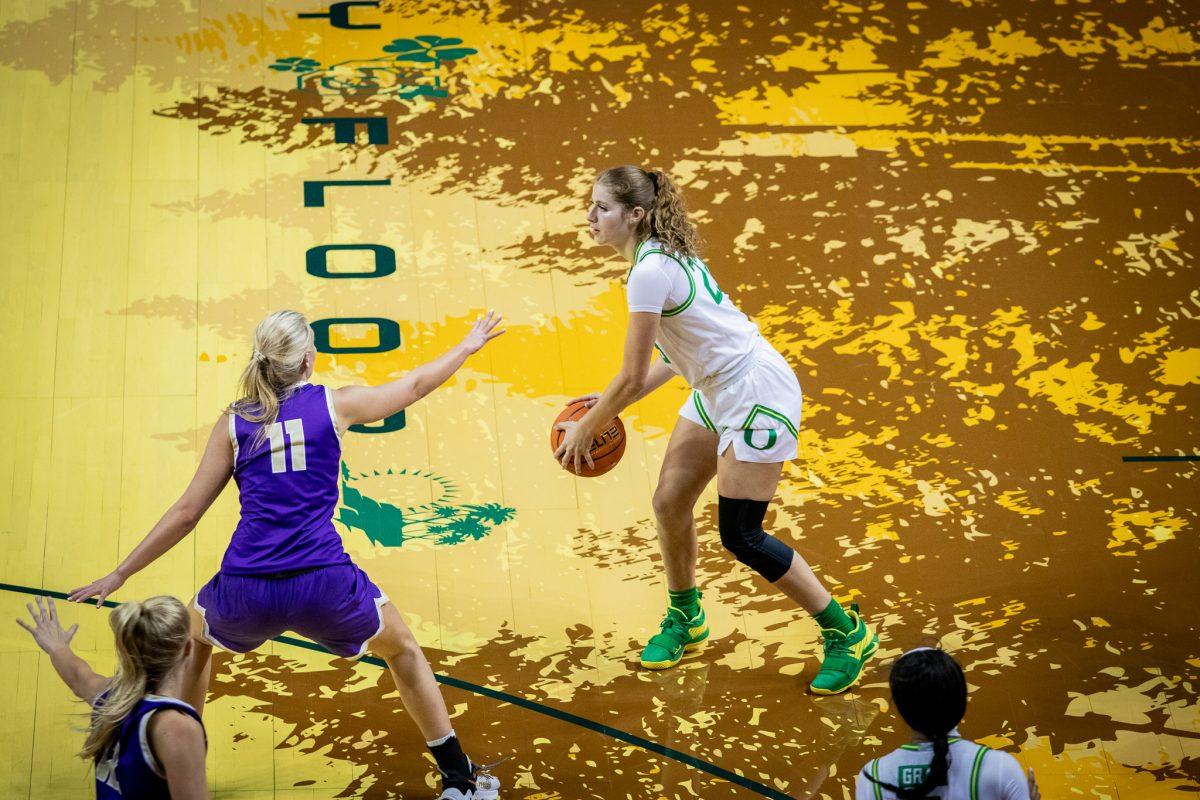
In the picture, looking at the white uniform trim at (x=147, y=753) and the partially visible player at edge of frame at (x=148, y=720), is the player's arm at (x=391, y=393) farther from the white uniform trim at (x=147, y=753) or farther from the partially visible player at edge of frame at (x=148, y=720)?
the white uniform trim at (x=147, y=753)

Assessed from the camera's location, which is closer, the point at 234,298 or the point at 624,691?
the point at 624,691

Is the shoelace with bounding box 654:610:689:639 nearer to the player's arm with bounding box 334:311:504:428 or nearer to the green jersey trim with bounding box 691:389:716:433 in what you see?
the green jersey trim with bounding box 691:389:716:433

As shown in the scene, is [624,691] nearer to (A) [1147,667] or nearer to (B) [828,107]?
(A) [1147,667]

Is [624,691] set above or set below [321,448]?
below

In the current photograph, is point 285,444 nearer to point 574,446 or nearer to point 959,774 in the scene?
point 574,446

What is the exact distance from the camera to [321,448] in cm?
299

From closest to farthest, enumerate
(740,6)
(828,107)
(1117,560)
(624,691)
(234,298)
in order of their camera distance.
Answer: (624,691) < (1117,560) < (234,298) < (828,107) < (740,6)

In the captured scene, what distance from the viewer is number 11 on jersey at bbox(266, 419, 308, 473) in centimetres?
296

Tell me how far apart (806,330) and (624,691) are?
1.76 meters

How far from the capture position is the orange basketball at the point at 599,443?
3.65 m

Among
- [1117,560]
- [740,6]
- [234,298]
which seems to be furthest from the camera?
[740,6]

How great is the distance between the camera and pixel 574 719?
361cm

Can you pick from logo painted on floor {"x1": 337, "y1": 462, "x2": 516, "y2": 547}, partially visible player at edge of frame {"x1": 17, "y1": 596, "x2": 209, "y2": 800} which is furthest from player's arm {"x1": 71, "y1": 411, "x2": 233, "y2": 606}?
logo painted on floor {"x1": 337, "y1": 462, "x2": 516, "y2": 547}

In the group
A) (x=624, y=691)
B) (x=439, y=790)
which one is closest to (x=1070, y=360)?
(x=624, y=691)
